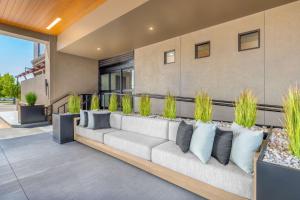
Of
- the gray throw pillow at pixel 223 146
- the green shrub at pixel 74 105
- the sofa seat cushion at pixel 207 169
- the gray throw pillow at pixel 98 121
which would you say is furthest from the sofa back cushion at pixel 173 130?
the green shrub at pixel 74 105

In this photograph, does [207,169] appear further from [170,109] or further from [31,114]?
[31,114]

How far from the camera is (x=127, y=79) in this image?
7383 millimetres

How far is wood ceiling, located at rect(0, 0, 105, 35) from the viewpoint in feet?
14.3

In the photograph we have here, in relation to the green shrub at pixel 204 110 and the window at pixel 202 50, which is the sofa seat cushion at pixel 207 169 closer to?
the green shrub at pixel 204 110

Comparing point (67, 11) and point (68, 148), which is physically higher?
point (67, 11)

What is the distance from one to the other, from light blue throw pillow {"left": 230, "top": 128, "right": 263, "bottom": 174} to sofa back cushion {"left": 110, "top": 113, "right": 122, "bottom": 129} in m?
2.58

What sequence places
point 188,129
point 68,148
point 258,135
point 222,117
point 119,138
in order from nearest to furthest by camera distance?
point 258,135 < point 188,129 < point 119,138 < point 68,148 < point 222,117

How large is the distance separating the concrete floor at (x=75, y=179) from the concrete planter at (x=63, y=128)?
592mm

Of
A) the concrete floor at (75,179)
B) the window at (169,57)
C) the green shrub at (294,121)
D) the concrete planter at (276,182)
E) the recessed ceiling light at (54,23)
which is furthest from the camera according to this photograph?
the window at (169,57)

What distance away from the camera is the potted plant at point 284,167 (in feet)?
4.00

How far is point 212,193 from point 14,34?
→ 760 cm

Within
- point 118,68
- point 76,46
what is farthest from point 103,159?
point 118,68

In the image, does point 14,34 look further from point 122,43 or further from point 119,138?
point 119,138

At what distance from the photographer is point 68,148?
379 centimetres
